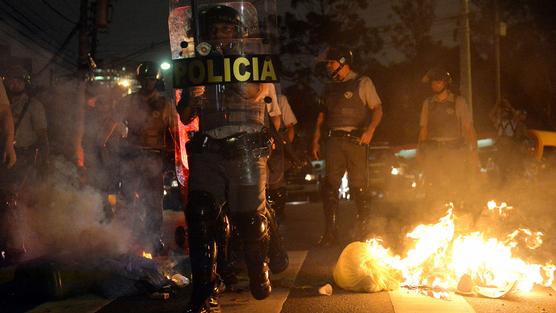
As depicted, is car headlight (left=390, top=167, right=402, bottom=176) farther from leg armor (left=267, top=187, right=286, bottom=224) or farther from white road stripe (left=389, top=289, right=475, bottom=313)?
white road stripe (left=389, top=289, right=475, bottom=313)

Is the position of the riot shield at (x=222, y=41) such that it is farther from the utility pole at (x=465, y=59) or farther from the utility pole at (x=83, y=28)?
the utility pole at (x=83, y=28)

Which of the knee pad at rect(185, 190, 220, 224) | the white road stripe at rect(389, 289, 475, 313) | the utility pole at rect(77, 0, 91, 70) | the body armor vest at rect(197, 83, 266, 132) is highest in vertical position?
the utility pole at rect(77, 0, 91, 70)

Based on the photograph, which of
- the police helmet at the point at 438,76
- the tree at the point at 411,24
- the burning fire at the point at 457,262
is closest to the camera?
the burning fire at the point at 457,262

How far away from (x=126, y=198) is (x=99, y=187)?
6.15 ft

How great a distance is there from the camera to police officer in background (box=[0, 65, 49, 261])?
770cm

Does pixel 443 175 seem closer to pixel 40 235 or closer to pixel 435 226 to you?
pixel 435 226

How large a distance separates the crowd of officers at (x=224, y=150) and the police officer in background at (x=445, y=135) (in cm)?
1

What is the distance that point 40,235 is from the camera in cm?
888

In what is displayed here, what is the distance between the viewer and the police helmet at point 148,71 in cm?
775

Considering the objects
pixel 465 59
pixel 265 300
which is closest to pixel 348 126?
pixel 265 300

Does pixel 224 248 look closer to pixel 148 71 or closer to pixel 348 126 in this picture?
pixel 148 71

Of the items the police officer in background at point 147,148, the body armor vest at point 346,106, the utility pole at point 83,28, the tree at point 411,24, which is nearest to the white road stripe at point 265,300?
the police officer in background at point 147,148

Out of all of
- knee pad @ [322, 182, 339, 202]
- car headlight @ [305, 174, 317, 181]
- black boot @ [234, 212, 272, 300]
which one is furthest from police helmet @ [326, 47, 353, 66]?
car headlight @ [305, 174, 317, 181]

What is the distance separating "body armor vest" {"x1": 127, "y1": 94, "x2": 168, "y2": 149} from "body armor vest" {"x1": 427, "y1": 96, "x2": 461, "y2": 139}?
382 centimetres
